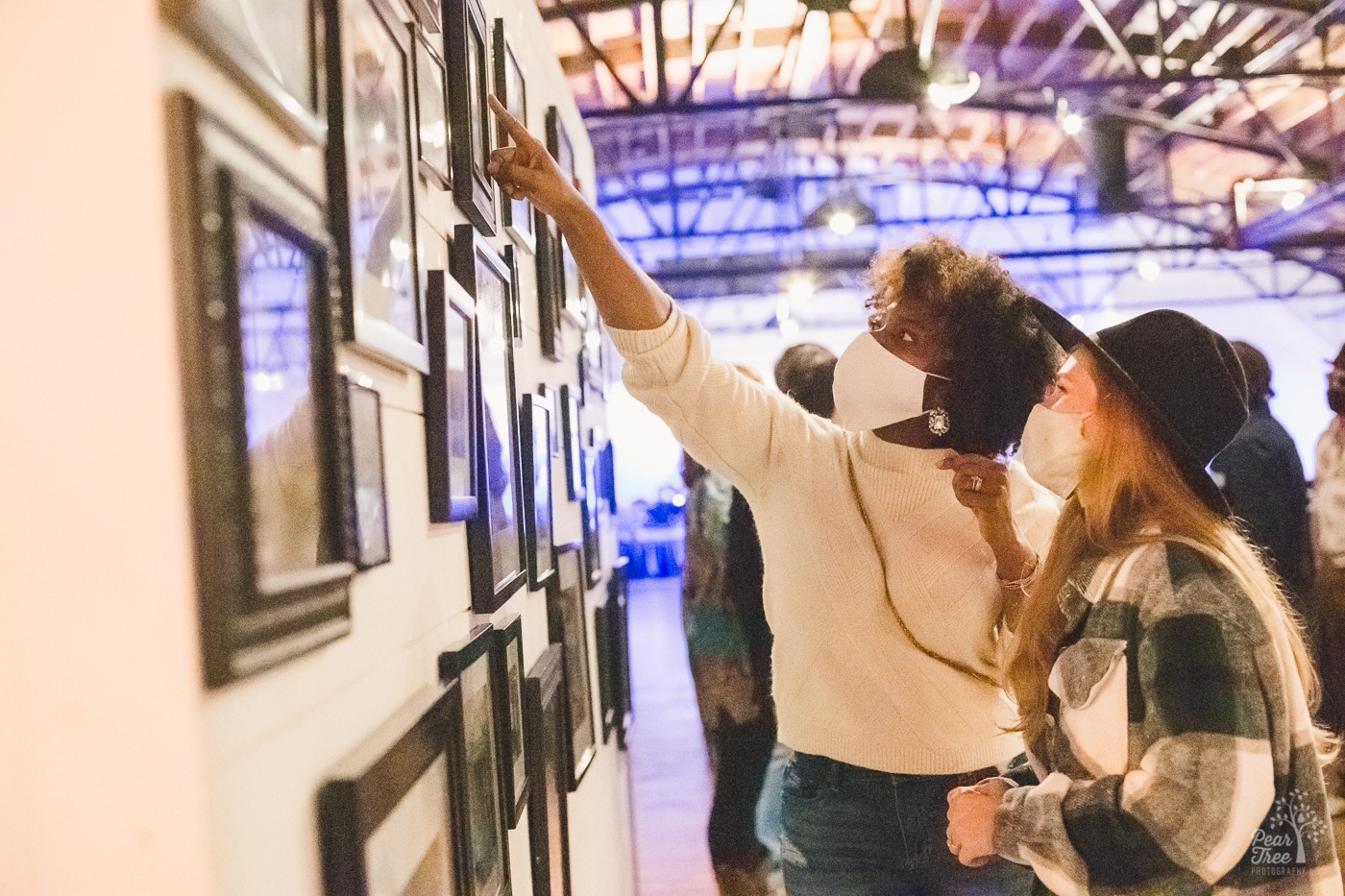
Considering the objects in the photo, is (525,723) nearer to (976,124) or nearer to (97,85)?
(97,85)

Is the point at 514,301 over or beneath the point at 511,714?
over

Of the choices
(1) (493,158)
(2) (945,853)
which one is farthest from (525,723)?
(1) (493,158)

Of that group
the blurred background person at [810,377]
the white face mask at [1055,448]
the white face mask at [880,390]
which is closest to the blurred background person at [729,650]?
the blurred background person at [810,377]

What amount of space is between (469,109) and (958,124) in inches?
447

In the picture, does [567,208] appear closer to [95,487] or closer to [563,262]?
[95,487]

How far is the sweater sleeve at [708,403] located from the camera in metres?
1.37

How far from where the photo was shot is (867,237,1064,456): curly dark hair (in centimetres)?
152

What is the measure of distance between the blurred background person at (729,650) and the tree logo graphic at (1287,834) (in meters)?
1.62

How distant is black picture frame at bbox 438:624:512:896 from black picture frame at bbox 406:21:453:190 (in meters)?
0.59

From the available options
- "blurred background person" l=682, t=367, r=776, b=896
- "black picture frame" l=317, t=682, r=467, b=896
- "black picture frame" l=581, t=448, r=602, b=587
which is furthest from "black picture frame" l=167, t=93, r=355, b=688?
"blurred background person" l=682, t=367, r=776, b=896

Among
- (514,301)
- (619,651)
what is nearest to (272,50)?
(514,301)

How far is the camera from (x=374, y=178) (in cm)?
93

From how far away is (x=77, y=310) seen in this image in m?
0.57

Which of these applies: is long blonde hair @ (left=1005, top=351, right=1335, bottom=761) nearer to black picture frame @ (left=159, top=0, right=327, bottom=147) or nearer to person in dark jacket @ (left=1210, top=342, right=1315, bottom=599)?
black picture frame @ (left=159, top=0, right=327, bottom=147)
